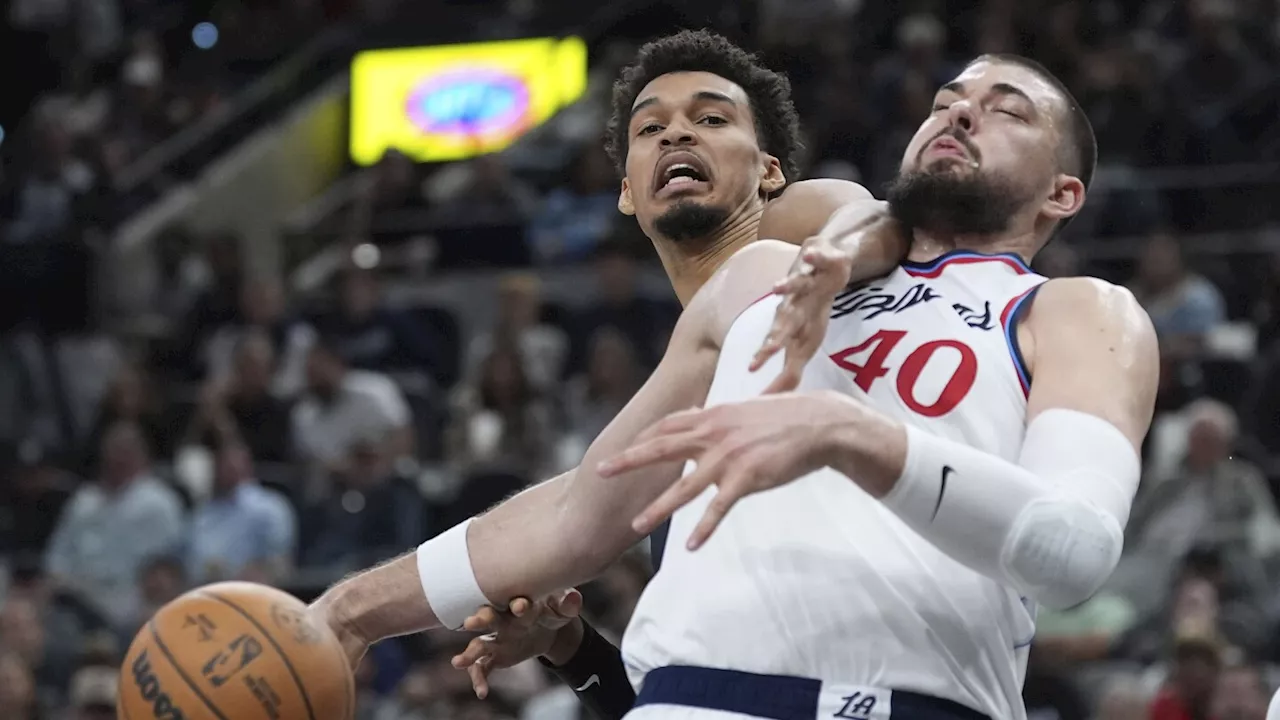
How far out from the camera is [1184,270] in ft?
32.9

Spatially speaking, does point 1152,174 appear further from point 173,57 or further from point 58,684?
point 173,57

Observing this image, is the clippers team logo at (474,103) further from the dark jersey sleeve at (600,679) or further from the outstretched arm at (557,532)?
the outstretched arm at (557,532)

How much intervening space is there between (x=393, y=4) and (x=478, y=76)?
1.36m

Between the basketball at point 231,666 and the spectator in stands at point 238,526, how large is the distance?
6.30 metres

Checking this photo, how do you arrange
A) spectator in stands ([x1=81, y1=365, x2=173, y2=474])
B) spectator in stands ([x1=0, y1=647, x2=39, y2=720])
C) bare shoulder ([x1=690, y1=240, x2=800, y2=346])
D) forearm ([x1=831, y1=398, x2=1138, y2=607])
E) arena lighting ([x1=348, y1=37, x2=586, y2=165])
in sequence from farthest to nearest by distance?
arena lighting ([x1=348, y1=37, x2=586, y2=165]) < spectator in stands ([x1=81, y1=365, x2=173, y2=474]) < spectator in stands ([x1=0, y1=647, x2=39, y2=720]) < bare shoulder ([x1=690, y1=240, x2=800, y2=346]) < forearm ([x1=831, y1=398, x2=1138, y2=607])

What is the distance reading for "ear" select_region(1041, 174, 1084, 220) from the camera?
3.94 m

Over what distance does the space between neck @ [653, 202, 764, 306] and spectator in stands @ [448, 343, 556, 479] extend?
5.47 m

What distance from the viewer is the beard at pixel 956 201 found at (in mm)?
3805

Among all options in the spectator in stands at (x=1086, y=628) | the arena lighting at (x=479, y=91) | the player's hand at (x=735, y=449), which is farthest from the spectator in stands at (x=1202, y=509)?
the arena lighting at (x=479, y=91)

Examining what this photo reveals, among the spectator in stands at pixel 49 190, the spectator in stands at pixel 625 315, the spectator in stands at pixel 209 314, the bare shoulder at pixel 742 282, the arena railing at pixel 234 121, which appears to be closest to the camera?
the bare shoulder at pixel 742 282

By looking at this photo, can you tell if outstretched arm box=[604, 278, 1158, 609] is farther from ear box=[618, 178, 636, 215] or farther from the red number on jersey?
ear box=[618, 178, 636, 215]

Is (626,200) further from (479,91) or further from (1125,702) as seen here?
(479,91)

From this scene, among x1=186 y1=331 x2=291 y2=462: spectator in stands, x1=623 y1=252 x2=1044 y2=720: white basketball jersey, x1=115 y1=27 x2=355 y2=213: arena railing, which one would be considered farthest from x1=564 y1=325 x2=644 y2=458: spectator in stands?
x1=623 y1=252 x2=1044 y2=720: white basketball jersey

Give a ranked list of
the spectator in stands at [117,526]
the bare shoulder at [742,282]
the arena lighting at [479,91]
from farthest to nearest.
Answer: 1. the arena lighting at [479,91]
2. the spectator in stands at [117,526]
3. the bare shoulder at [742,282]
